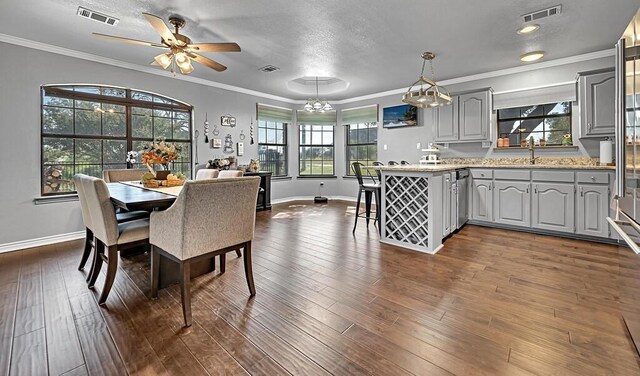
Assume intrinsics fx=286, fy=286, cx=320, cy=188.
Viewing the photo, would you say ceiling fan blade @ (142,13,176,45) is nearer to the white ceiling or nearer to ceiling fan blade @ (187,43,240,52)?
ceiling fan blade @ (187,43,240,52)

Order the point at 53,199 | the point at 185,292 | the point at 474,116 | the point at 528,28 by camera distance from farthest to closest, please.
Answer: the point at 474,116, the point at 53,199, the point at 528,28, the point at 185,292

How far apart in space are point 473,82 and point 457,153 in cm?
124

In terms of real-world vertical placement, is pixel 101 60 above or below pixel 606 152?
above

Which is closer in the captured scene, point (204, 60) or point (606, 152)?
Result: point (204, 60)

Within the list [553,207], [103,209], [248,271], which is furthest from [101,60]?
[553,207]

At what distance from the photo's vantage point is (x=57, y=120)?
12.3 ft

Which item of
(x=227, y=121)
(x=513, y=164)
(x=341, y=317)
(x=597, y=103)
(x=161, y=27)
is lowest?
(x=341, y=317)

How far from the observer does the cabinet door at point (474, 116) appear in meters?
4.63

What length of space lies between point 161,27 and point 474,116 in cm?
453

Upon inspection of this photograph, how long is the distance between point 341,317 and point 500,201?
3404 mm

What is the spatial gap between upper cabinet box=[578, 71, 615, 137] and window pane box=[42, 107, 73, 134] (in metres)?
6.87

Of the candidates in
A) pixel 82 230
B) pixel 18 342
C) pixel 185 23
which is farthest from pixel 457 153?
pixel 82 230

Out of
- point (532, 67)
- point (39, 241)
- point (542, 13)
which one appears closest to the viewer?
point (542, 13)

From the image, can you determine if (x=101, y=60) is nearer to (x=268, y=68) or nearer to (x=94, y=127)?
(x=94, y=127)
